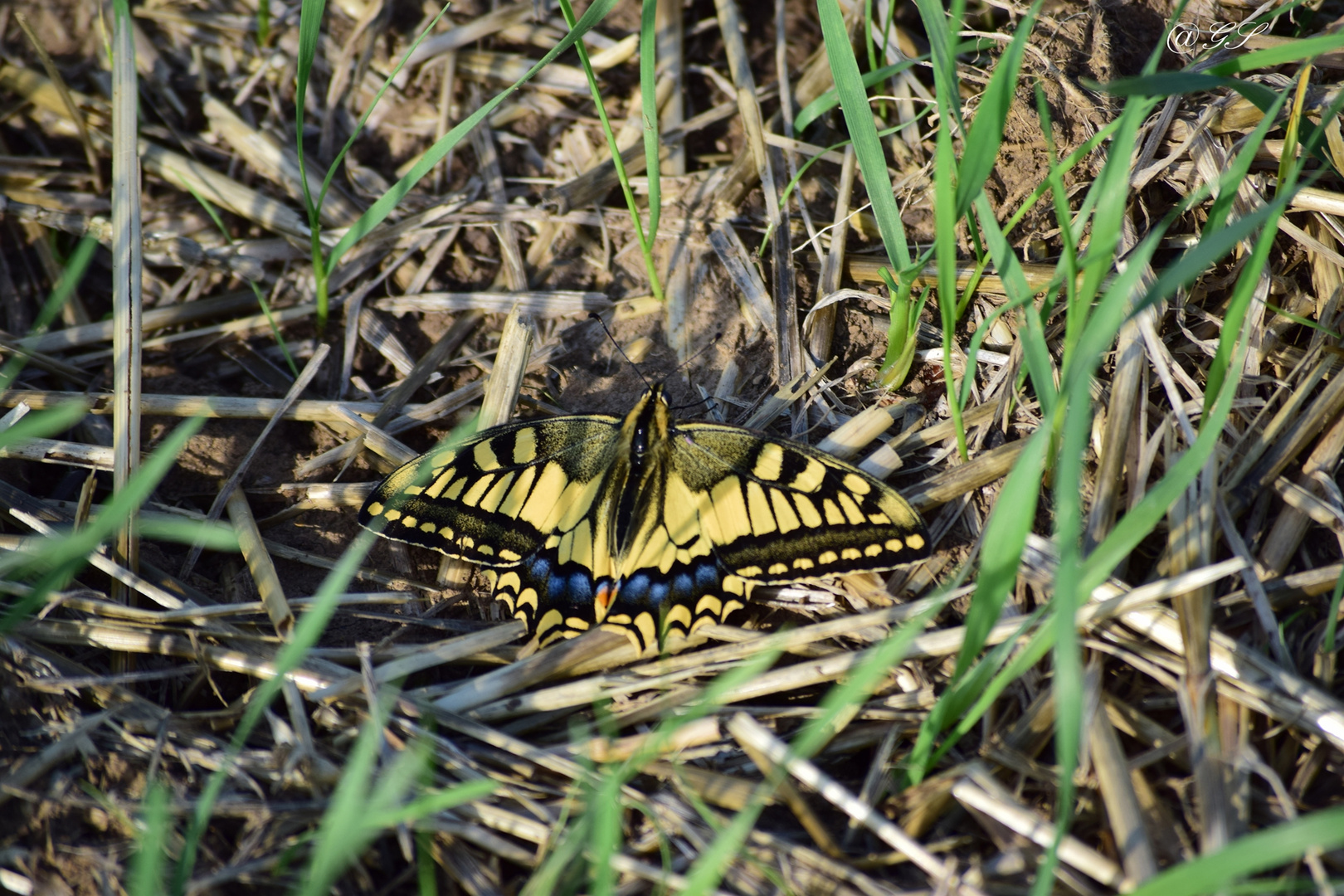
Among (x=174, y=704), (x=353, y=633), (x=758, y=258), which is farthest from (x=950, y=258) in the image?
(x=174, y=704)

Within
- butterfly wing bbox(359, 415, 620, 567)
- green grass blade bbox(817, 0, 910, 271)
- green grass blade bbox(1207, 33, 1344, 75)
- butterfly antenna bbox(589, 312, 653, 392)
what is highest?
green grass blade bbox(1207, 33, 1344, 75)

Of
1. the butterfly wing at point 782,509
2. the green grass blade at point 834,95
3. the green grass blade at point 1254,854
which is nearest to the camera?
the green grass blade at point 1254,854

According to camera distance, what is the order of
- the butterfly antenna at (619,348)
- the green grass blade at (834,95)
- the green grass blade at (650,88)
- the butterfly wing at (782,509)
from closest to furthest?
the butterfly wing at (782,509) → the green grass blade at (650,88) → the green grass blade at (834,95) → the butterfly antenna at (619,348)

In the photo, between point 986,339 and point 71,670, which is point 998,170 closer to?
point 986,339

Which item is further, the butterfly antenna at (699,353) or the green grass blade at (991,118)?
the butterfly antenna at (699,353)

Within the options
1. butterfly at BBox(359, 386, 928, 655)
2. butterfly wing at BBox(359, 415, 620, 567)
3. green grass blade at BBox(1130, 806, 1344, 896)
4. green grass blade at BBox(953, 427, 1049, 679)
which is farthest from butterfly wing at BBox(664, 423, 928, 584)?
green grass blade at BBox(1130, 806, 1344, 896)
